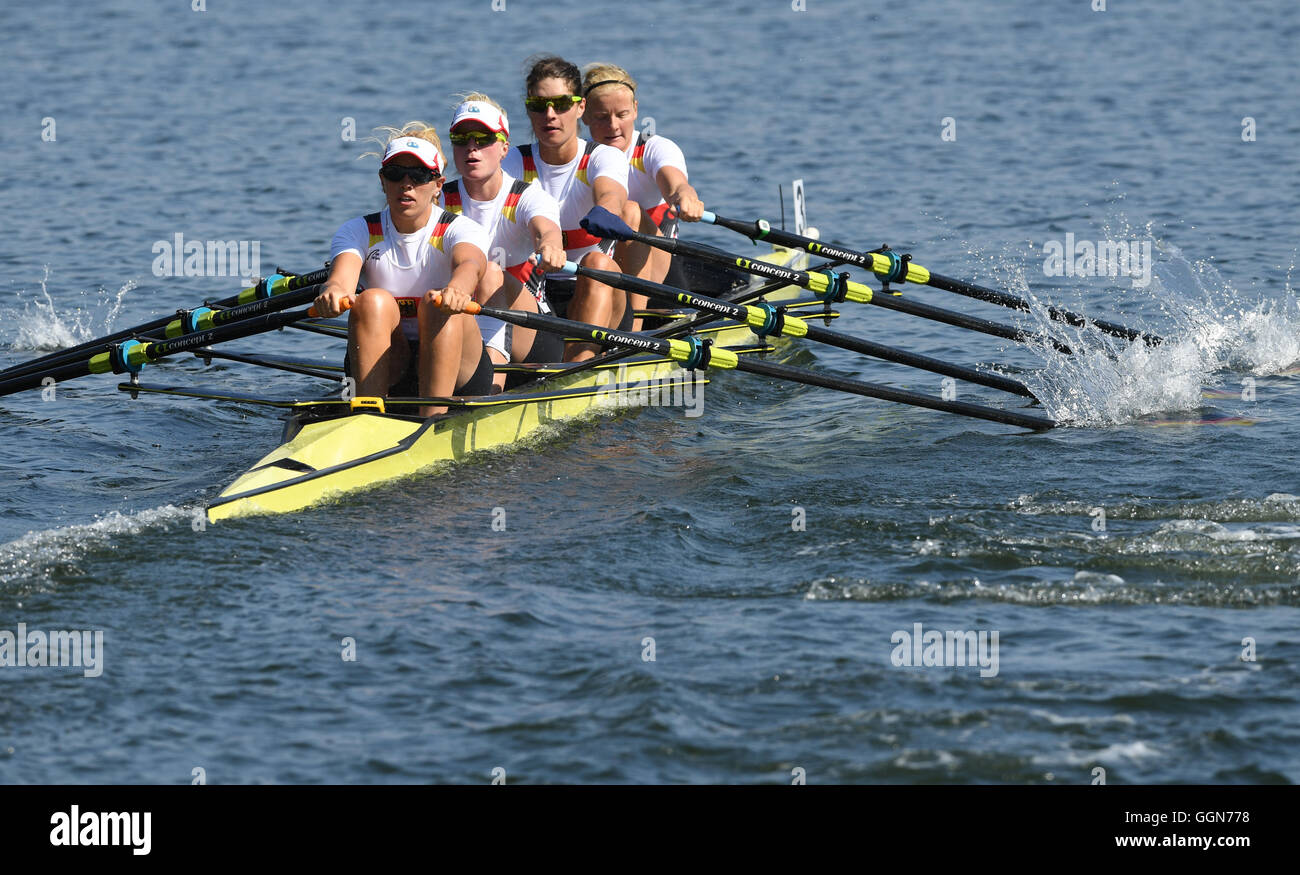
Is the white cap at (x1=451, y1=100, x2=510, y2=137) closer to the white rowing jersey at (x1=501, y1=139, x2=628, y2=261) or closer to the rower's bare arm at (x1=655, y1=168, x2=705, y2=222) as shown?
the white rowing jersey at (x1=501, y1=139, x2=628, y2=261)

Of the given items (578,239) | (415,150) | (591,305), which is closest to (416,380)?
(415,150)

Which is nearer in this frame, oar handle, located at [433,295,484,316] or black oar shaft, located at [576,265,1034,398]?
oar handle, located at [433,295,484,316]

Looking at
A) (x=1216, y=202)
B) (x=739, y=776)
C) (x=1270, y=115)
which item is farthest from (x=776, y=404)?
(x=1270, y=115)

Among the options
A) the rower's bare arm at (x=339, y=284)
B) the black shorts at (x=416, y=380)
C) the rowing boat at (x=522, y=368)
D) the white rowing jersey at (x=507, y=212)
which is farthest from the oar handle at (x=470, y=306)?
the white rowing jersey at (x=507, y=212)

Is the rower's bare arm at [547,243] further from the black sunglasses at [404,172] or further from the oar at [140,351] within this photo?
the oar at [140,351]

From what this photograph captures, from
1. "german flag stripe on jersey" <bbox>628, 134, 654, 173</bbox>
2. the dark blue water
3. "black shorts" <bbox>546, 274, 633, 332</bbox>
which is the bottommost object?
the dark blue water

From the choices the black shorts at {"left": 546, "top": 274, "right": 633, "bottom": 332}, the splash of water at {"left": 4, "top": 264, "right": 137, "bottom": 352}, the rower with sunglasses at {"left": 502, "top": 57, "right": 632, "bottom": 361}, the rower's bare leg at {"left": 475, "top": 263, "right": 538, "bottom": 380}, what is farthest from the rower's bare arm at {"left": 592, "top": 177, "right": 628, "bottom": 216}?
the splash of water at {"left": 4, "top": 264, "right": 137, "bottom": 352}

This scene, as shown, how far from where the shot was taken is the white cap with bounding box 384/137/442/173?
816cm

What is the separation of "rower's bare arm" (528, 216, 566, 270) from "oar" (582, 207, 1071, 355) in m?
0.90

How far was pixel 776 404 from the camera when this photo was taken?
11.1 m

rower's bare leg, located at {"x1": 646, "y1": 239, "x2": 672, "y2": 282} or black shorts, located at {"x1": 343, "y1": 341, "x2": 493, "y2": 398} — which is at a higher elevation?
rower's bare leg, located at {"x1": 646, "y1": 239, "x2": 672, "y2": 282}

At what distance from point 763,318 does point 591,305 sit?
128cm

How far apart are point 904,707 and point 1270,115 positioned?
16686 millimetres
